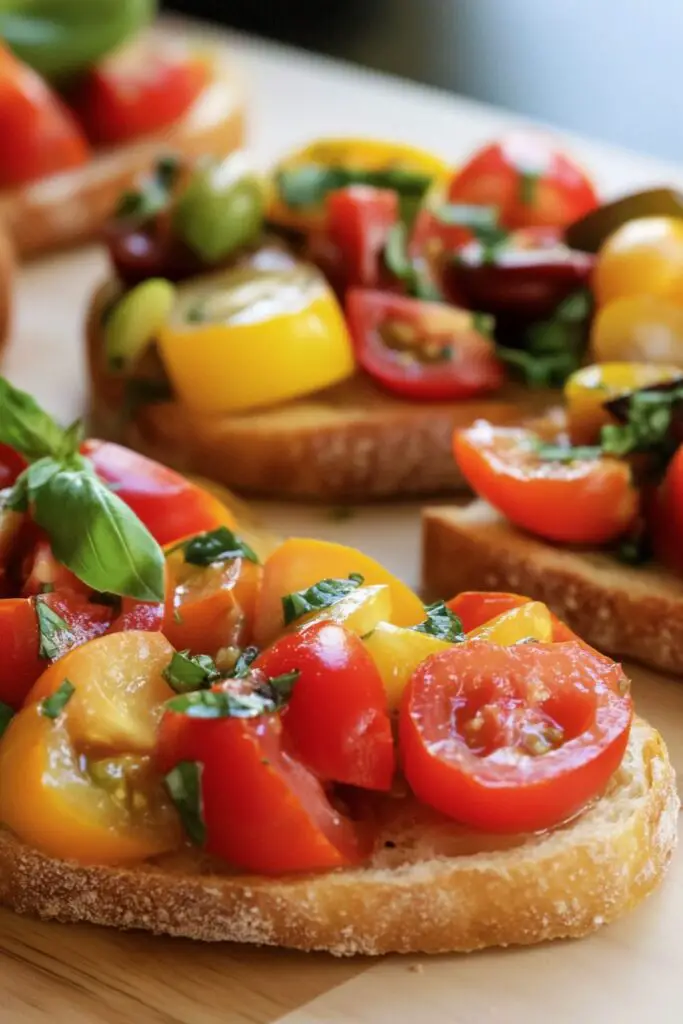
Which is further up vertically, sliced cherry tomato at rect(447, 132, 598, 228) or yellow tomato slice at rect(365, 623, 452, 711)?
sliced cherry tomato at rect(447, 132, 598, 228)

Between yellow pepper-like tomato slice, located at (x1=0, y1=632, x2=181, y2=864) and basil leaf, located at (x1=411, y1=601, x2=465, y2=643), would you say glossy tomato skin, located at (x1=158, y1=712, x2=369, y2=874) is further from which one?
basil leaf, located at (x1=411, y1=601, x2=465, y2=643)

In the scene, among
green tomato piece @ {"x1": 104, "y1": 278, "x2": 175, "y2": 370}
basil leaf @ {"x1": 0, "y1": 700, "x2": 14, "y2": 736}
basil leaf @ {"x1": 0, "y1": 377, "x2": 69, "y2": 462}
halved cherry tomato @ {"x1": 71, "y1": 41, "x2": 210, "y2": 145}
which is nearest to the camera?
basil leaf @ {"x1": 0, "y1": 700, "x2": 14, "y2": 736}

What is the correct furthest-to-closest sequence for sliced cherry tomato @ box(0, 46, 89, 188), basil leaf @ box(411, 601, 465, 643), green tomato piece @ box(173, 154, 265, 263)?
1. sliced cherry tomato @ box(0, 46, 89, 188)
2. green tomato piece @ box(173, 154, 265, 263)
3. basil leaf @ box(411, 601, 465, 643)

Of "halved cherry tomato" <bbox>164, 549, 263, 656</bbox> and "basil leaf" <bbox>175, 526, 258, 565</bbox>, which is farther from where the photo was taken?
"basil leaf" <bbox>175, 526, 258, 565</bbox>

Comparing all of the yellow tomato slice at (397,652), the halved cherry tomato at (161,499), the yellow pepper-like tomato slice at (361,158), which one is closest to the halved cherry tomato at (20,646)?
the halved cherry tomato at (161,499)

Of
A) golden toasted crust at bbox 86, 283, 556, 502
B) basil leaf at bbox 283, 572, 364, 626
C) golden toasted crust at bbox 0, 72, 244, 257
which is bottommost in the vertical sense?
golden toasted crust at bbox 86, 283, 556, 502

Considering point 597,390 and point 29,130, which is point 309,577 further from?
point 29,130

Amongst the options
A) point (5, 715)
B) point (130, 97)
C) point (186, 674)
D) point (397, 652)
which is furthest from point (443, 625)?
point (130, 97)

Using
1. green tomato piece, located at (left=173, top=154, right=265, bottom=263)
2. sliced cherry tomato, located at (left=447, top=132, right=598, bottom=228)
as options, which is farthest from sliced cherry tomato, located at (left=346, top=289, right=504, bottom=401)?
sliced cherry tomato, located at (left=447, top=132, right=598, bottom=228)

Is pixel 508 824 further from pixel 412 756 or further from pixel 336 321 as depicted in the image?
pixel 336 321
